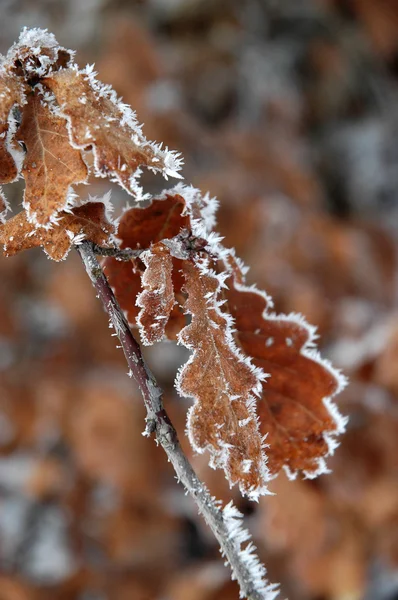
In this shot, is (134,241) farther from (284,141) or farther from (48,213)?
(284,141)

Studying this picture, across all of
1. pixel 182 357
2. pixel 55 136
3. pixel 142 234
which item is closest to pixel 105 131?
pixel 55 136

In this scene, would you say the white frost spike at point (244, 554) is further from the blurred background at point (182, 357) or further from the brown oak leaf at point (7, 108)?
the blurred background at point (182, 357)

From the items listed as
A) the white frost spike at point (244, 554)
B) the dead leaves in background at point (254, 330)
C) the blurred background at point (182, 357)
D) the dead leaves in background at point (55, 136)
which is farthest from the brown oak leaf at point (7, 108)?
the blurred background at point (182, 357)

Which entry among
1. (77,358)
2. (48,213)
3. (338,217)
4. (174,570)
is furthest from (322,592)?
(338,217)

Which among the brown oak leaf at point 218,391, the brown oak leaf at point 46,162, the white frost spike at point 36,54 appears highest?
the white frost spike at point 36,54

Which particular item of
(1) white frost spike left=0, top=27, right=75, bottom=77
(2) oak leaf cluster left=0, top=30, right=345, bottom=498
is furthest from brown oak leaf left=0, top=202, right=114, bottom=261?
(1) white frost spike left=0, top=27, right=75, bottom=77

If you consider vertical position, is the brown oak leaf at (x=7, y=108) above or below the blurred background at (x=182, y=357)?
below
